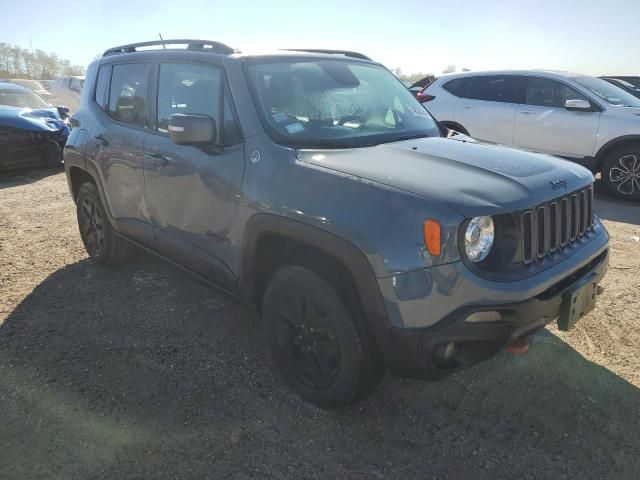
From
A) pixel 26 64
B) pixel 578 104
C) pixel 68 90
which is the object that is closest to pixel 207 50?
pixel 578 104

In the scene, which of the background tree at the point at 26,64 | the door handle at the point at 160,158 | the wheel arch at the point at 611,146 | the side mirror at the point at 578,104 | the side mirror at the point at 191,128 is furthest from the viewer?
the background tree at the point at 26,64

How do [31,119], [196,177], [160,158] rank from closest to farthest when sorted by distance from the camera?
[196,177] → [160,158] → [31,119]

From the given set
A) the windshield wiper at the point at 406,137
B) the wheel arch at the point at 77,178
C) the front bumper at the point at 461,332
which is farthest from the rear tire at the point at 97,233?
the front bumper at the point at 461,332

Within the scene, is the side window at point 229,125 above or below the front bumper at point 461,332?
above

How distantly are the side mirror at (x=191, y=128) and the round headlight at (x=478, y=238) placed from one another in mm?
1510

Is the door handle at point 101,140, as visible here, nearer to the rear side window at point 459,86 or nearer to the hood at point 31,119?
the hood at point 31,119

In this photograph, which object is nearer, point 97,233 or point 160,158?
point 160,158

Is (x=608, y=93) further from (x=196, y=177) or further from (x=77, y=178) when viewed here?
(x=77, y=178)

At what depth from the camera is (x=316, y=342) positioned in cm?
262

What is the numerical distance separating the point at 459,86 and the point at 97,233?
21.0 ft

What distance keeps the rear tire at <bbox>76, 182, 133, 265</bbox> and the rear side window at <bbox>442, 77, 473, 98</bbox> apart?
6158 millimetres

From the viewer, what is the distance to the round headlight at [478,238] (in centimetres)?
210

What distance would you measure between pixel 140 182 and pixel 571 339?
124 inches

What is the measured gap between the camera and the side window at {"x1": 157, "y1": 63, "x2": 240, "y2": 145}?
2.95m
